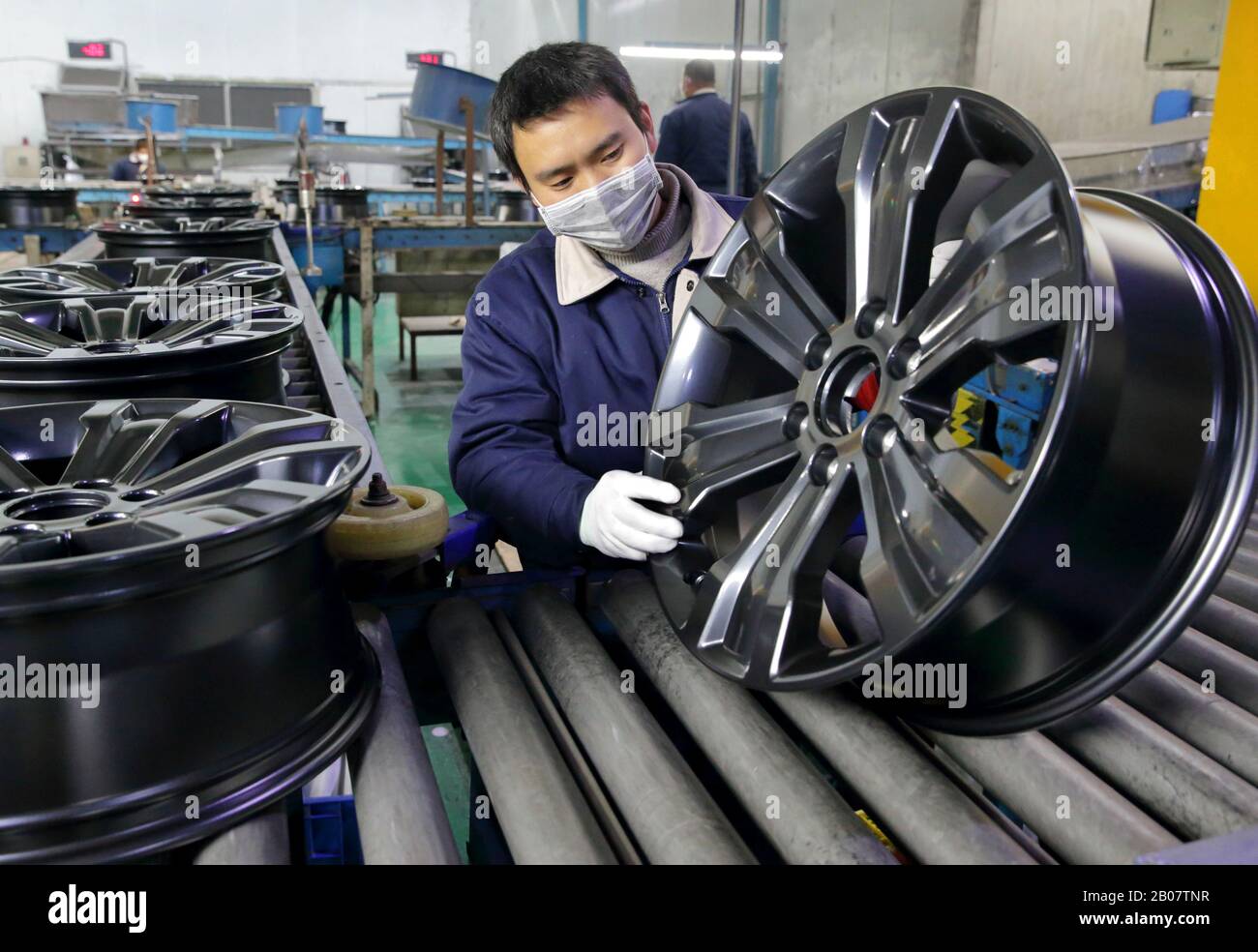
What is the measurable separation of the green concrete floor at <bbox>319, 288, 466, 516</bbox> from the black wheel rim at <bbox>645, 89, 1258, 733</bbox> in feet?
10.2

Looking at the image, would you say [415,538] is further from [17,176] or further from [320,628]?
[17,176]

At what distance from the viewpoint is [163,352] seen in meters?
1.65

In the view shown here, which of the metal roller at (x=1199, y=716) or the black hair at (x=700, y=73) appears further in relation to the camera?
the black hair at (x=700, y=73)

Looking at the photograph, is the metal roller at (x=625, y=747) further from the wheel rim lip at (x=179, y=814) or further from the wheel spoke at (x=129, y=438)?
the wheel spoke at (x=129, y=438)

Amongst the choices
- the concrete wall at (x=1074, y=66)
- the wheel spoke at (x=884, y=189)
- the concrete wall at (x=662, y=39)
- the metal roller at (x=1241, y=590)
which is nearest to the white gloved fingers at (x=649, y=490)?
the wheel spoke at (x=884, y=189)

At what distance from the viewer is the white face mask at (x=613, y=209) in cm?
A: 171

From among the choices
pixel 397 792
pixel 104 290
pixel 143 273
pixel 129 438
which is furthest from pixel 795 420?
pixel 143 273

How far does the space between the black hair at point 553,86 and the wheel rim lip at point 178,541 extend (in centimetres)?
71

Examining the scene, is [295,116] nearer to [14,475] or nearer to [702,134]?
[702,134]

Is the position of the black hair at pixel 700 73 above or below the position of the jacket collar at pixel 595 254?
above

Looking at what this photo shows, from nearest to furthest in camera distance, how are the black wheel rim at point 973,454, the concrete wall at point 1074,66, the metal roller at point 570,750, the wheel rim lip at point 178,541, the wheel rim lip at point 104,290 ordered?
the wheel rim lip at point 178,541 < the black wheel rim at point 973,454 < the metal roller at point 570,750 < the wheel rim lip at point 104,290 < the concrete wall at point 1074,66

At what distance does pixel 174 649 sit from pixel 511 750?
0.39 meters

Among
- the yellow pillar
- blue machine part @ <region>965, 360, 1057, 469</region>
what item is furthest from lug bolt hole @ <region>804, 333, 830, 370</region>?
the yellow pillar

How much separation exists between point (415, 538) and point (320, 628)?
1.13ft
